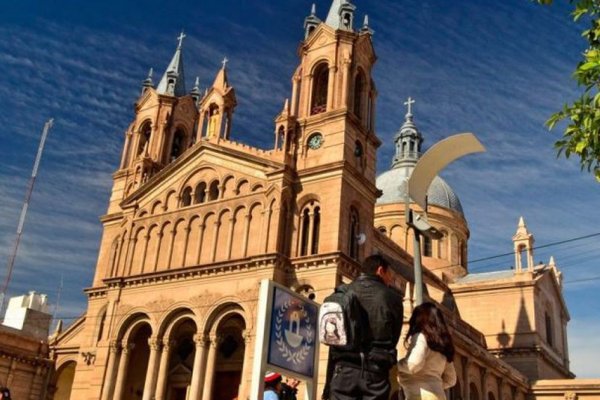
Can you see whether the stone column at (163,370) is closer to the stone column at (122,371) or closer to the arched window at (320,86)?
the stone column at (122,371)

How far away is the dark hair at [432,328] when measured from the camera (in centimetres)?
650

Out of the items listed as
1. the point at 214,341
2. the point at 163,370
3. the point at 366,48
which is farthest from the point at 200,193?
the point at 366,48

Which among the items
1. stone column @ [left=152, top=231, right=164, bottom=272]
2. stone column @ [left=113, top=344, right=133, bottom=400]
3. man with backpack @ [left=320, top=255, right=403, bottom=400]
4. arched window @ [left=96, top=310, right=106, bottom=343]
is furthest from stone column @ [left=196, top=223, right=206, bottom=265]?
man with backpack @ [left=320, top=255, right=403, bottom=400]

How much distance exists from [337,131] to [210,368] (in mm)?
13217

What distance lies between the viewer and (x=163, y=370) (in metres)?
32.1

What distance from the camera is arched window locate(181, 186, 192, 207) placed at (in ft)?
121

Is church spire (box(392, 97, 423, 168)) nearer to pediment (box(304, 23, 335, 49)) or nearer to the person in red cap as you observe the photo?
pediment (box(304, 23, 335, 49))

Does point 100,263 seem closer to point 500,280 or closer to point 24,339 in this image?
point 24,339

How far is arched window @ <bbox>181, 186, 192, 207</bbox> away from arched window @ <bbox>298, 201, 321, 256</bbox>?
7.98 m

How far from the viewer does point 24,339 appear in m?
38.0

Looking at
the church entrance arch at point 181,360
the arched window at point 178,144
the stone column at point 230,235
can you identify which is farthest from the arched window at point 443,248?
the church entrance arch at point 181,360

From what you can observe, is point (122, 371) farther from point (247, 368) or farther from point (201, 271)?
point (247, 368)

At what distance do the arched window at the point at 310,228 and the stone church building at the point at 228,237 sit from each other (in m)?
0.08

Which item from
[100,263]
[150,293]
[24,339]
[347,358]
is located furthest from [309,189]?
[347,358]
